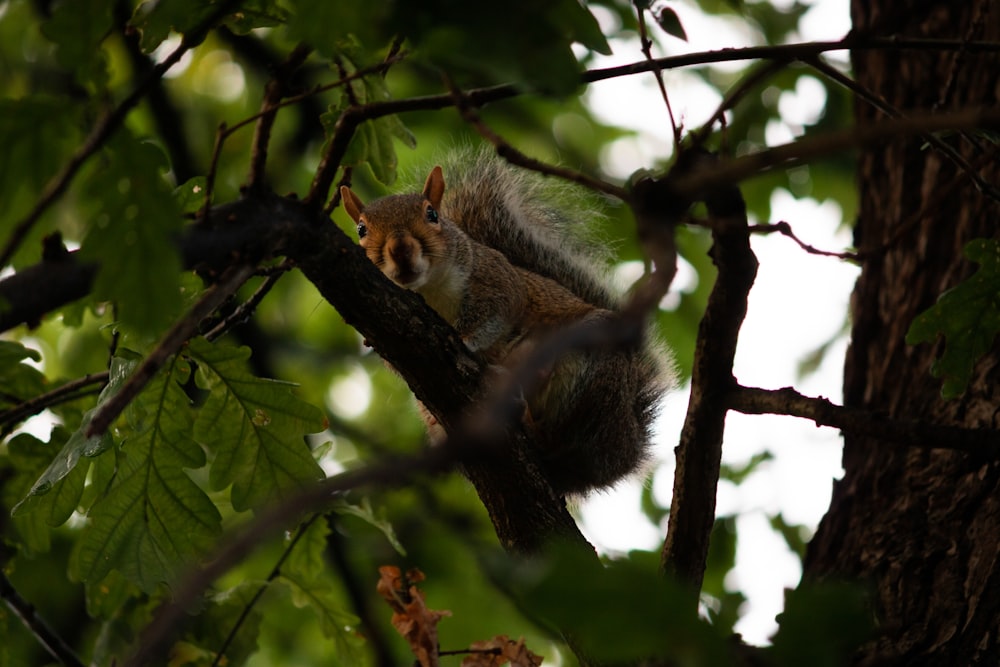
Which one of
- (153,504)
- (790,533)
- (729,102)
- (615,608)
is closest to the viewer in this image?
A: (615,608)

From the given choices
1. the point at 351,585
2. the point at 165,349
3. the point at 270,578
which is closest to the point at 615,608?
the point at 165,349

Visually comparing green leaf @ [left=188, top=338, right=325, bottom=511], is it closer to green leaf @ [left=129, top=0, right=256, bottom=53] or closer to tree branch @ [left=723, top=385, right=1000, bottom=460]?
green leaf @ [left=129, top=0, right=256, bottom=53]

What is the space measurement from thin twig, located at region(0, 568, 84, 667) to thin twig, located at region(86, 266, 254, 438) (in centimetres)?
113

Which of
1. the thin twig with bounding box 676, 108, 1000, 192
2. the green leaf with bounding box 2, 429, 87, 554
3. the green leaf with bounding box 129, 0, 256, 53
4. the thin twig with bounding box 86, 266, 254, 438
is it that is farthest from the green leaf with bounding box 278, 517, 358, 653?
the thin twig with bounding box 676, 108, 1000, 192

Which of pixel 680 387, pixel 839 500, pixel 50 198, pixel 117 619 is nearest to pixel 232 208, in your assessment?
pixel 50 198

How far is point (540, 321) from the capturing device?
10.5 ft

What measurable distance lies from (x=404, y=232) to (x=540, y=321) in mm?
500

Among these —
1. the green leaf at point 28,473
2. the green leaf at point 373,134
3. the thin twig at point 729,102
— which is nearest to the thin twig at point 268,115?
the green leaf at point 373,134

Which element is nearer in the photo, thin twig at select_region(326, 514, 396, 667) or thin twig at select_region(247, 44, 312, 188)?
thin twig at select_region(247, 44, 312, 188)

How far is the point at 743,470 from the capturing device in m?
3.77

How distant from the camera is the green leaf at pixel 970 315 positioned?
2.01 meters

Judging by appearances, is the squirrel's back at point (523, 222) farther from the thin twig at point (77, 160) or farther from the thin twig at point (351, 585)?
the thin twig at point (77, 160)

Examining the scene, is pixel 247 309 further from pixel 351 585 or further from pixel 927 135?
pixel 351 585

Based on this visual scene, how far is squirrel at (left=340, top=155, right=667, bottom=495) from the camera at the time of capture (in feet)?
9.86
